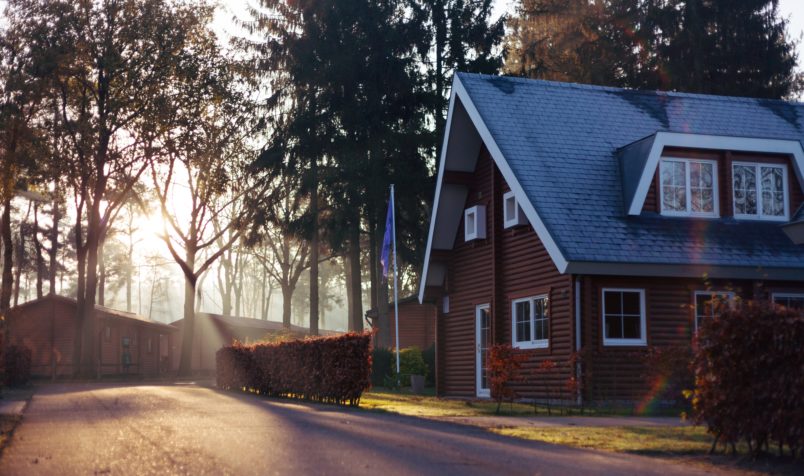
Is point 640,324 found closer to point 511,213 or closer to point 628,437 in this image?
point 511,213

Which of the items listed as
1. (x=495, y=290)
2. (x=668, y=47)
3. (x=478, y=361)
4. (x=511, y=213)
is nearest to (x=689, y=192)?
(x=511, y=213)

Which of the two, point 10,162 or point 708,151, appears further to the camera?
point 10,162

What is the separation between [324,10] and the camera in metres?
45.9

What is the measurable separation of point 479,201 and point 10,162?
2471 centimetres

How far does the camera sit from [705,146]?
24.4m

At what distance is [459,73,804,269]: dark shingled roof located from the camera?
2248 cm

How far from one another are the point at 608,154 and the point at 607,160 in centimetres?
28

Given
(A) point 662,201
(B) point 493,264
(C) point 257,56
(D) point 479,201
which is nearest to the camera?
(A) point 662,201

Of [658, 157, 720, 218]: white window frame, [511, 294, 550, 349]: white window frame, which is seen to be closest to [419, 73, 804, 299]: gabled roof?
[658, 157, 720, 218]: white window frame

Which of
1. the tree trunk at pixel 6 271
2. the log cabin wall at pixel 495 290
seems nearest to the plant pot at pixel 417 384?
the log cabin wall at pixel 495 290

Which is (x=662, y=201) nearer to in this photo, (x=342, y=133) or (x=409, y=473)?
(x=409, y=473)

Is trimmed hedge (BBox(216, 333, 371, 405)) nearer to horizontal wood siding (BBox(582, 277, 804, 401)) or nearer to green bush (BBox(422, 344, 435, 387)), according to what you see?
horizontal wood siding (BBox(582, 277, 804, 401))

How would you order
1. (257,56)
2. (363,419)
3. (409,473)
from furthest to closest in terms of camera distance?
→ (257,56) < (363,419) < (409,473)

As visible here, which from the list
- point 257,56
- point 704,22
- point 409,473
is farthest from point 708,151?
point 257,56
